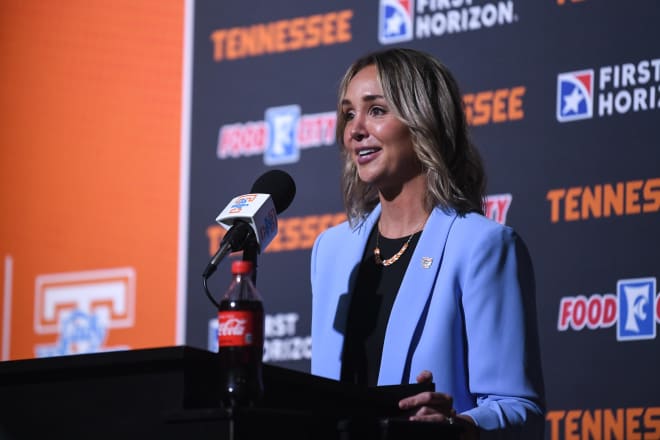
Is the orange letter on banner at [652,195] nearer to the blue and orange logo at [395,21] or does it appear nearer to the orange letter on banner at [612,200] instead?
the orange letter on banner at [612,200]

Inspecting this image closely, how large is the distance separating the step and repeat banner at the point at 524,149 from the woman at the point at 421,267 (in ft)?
3.04

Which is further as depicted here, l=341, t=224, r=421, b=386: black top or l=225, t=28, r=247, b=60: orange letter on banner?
l=225, t=28, r=247, b=60: orange letter on banner

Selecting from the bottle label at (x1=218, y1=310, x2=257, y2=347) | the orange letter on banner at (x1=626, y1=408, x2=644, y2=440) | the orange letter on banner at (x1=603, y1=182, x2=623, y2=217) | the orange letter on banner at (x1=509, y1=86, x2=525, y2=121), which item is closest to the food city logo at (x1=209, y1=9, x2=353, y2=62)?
the orange letter on banner at (x1=509, y1=86, x2=525, y2=121)

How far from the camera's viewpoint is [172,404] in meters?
1.72

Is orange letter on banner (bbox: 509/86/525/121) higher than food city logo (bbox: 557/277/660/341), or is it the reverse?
orange letter on banner (bbox: 509/86/525/121)

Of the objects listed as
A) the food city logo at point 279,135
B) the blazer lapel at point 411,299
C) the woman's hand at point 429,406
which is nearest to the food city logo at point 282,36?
the food city logo at point 279,135

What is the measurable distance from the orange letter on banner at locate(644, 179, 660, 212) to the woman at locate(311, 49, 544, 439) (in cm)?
93

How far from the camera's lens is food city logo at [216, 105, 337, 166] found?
13.7 ft

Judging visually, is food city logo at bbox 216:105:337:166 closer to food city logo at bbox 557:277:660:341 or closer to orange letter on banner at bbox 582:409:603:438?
food city logo at bbox 557:277:660:341

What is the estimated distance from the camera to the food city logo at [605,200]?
345cm

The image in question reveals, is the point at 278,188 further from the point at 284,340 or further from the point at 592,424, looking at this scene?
the point at 284,340

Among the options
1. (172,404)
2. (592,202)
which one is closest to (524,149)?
(592,202)

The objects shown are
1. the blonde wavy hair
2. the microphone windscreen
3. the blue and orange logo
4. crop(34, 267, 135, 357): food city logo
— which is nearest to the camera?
the microphone windscreen

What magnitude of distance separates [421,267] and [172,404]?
0.90m
